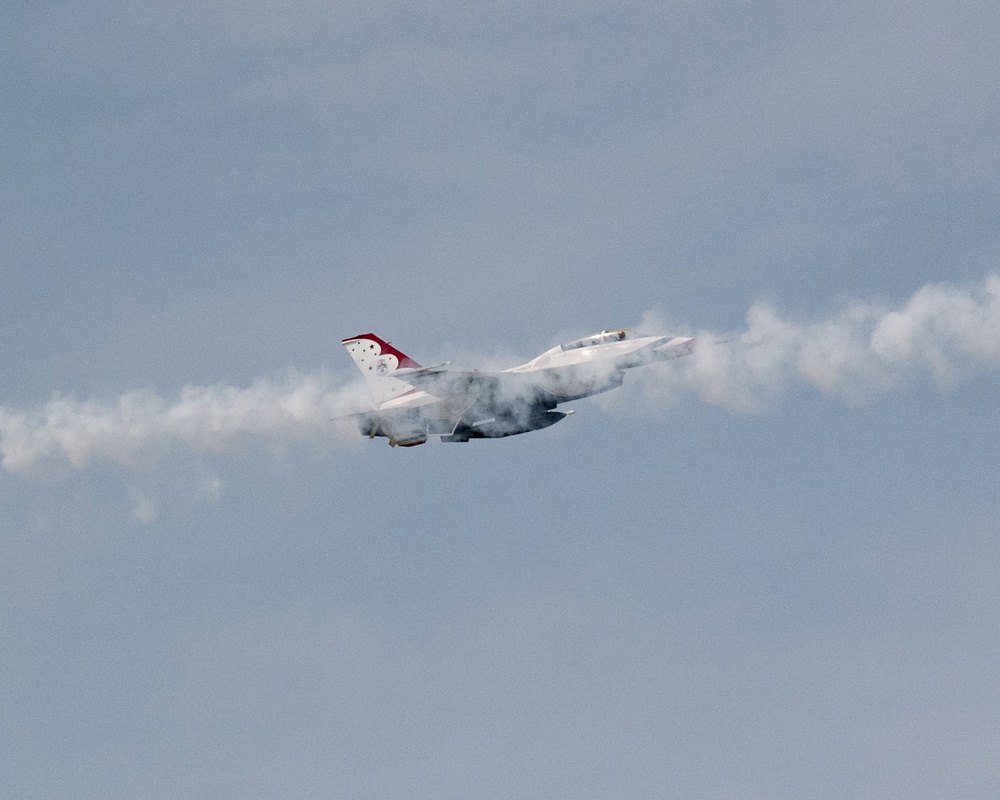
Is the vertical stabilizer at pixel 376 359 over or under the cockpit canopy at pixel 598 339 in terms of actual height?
over

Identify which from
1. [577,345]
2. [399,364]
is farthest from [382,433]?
[577,345]

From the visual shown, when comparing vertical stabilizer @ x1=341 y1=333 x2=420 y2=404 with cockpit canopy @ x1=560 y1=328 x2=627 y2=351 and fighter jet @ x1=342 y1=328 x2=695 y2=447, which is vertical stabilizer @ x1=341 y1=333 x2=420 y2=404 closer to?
fighter jet @ x1=342 y1=328 x2=695 y2=447

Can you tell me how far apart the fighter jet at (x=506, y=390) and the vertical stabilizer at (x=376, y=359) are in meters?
1.07

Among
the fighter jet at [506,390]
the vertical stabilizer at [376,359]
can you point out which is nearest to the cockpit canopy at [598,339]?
the fighter jet at [506,390]

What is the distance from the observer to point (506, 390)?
85.1m

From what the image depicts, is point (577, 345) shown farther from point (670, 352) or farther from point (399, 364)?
point (399, 364)

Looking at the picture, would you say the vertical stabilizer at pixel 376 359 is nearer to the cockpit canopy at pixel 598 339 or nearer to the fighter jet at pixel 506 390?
the fighter jet at pixel 506 390

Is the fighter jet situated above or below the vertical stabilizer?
below

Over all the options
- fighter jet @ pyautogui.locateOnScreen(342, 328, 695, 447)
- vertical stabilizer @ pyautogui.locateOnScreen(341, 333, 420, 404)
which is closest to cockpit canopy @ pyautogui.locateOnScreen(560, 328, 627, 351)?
fighter jet @ pyautogui.locateOnScreen(342, 328, 695, 447)

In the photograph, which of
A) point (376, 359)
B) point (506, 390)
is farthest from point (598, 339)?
point (376, 359)

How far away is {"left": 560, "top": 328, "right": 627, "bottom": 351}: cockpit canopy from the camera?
84.8m

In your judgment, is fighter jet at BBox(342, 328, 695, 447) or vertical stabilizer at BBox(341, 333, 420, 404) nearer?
fighter jet at BBox(342, 328, 695, 447)

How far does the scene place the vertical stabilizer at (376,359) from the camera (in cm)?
9150

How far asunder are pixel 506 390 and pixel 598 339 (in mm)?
6157
